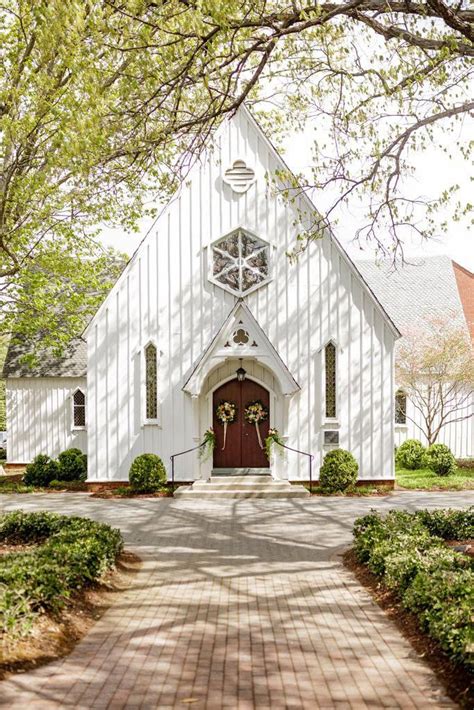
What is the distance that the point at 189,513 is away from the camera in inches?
704

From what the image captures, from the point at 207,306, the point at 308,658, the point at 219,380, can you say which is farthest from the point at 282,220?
the point at 308,658

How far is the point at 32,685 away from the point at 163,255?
55.4ft

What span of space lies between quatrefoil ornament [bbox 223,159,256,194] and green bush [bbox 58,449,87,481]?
1055 centimetres

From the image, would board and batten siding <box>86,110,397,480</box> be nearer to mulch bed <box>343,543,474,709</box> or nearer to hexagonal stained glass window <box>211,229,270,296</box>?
hexagonal stained glass window <box>211,229,270,296</box>

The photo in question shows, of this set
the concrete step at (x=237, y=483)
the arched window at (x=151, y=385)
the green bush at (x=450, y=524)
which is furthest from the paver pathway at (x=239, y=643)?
the arched window at (x=151, y=385)

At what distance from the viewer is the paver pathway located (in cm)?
629

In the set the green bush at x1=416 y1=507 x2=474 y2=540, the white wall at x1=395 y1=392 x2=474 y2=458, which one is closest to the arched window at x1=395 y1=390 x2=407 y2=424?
the white wall at x1=395 y1=392 x2=474 y2=458

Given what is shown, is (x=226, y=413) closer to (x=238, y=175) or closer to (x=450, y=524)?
(x=238, y=175)

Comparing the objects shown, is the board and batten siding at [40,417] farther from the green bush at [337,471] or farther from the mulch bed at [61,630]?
the mulch bed at [61,630]

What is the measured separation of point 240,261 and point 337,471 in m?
6.66

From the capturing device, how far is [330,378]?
22.3m

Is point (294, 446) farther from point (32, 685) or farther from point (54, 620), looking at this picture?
point (32, 685)

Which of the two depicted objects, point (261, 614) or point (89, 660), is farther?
point (261, 614)

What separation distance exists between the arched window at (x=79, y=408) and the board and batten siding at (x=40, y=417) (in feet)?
0.53
